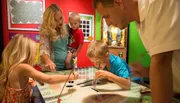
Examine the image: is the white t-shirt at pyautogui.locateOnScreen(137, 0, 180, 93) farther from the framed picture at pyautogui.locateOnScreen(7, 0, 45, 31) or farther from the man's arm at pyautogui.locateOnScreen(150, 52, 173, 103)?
the framed picture at pyautogui.locateOnScreen(7, 0, 45, 31)

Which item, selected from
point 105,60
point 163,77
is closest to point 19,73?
point 105,60

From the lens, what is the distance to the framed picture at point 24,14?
109 inches

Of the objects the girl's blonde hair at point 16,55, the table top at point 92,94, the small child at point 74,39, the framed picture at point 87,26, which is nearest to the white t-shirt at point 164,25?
the table top at point 92,94

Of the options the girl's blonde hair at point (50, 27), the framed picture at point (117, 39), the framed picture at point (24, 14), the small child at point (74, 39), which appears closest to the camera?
the girl's blonde hair at point (50, 27)

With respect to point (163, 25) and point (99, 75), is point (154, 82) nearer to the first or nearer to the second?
point (163, 25)

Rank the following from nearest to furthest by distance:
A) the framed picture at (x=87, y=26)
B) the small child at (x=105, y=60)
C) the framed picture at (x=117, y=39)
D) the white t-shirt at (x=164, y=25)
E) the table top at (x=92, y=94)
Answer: the white t-shirt at (x=164, y=25), the table top at (x=92, y=94), the small child at (x=105, y=60), the framed picture at (x=117, y=39), the framed picture at (x=87, y=26)

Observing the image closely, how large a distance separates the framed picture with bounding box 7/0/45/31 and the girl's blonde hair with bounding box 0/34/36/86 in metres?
1.65

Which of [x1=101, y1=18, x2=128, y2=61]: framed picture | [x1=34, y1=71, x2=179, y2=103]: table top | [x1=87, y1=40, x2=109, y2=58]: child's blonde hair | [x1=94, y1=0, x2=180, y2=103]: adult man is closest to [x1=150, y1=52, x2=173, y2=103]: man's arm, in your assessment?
[x1=94, y1=0, x2=180, y2=103]: adult man

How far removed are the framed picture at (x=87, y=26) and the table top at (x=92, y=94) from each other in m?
2.37

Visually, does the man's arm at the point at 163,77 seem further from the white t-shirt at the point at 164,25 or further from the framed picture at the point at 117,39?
the framed picture at the point at 117,39

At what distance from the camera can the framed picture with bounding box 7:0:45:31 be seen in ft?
9.07

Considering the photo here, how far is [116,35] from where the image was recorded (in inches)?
124

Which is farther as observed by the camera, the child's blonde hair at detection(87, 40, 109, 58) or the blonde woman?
the blonde woman

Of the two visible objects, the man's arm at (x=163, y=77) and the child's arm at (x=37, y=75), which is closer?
the man's arm at (x=163, y=77)
